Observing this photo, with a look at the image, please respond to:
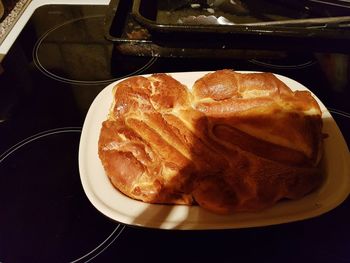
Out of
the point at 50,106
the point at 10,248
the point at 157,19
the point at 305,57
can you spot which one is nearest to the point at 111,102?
the point at 50,106

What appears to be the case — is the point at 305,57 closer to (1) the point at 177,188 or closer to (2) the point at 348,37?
(2) the point at 348,37

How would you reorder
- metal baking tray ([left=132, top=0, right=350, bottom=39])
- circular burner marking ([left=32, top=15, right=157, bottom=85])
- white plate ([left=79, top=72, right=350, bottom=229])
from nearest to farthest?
white plate ([left=79, top=72, right=350, bottom=229]), metal baking tray ([left=132, top=0, right=350, bottom=39]), circular burner marking ([left=32, top=15, right=157, bottom=85])

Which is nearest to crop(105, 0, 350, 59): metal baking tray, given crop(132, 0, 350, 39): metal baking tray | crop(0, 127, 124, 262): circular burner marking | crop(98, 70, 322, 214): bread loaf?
crop(132, 0, 350, 39): metal baking tray

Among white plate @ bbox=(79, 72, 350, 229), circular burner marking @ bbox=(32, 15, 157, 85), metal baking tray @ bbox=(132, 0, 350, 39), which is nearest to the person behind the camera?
white plate @ bbox=(79, 72, 350, 229)

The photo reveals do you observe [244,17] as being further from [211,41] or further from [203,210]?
[203,210]

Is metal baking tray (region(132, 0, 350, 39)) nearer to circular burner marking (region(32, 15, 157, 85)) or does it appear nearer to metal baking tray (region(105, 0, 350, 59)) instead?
metal baking tray (region(105, 0, 350, 59))

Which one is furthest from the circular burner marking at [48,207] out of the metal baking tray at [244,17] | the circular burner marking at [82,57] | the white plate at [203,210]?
the metal baking tray at [244,17]

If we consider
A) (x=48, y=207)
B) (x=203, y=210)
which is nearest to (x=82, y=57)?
(x=48, y=207)

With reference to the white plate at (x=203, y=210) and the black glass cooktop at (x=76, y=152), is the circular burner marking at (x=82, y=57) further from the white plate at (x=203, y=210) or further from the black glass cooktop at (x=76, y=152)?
the white plate at (x=203, y=210)
